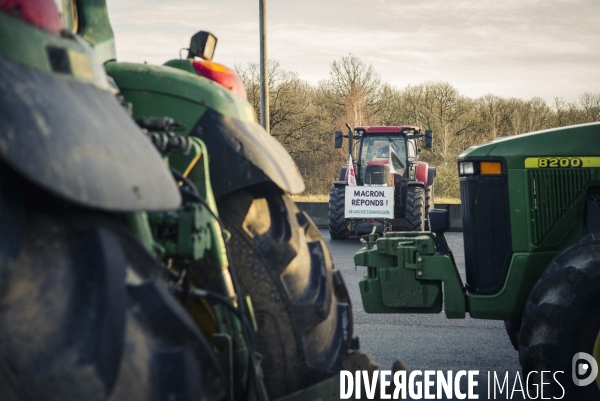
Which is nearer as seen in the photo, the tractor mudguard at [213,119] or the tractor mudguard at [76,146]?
the tractor mudguard at [76,146]

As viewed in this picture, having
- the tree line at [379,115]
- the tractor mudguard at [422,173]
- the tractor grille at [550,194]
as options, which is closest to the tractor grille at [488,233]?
the tractor grille at [550,194]

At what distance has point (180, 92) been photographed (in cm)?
254

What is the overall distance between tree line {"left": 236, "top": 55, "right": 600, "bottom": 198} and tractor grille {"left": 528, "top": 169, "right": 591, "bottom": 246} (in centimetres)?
3432

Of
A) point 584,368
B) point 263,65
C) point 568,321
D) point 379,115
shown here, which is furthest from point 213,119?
point 379,115

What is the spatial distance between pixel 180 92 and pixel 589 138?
2430 millimetres

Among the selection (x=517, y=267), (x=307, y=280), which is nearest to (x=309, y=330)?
(x=307, y=280)

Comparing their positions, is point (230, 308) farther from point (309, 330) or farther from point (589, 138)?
point (589, 138)

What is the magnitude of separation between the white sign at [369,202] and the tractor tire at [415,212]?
0.33m

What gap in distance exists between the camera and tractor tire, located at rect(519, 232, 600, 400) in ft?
11.7

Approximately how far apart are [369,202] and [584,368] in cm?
1284

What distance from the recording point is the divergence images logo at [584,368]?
354 centimetres

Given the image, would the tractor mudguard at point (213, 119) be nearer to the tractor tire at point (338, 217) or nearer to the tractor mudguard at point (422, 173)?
the tractor tire at point (338, 217)

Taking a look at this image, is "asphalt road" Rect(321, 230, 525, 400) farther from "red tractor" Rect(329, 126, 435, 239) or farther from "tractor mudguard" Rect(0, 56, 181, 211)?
"red tractor" Rect(329, 126, 435, 239)

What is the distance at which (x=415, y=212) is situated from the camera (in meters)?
16.0
